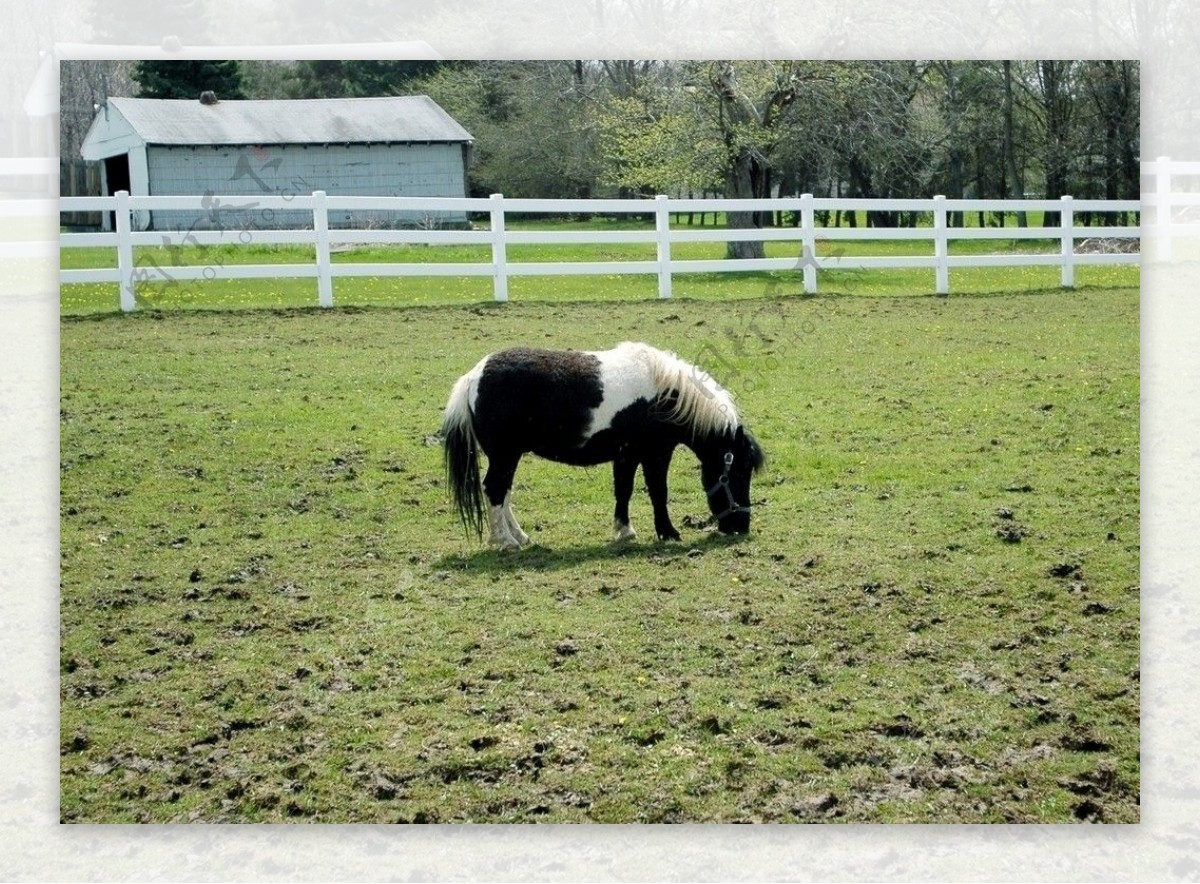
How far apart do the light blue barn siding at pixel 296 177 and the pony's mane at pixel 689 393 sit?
1.22 meters

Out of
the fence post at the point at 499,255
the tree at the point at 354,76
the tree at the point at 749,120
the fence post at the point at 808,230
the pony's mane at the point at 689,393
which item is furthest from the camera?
the fence post at the point at 499,255

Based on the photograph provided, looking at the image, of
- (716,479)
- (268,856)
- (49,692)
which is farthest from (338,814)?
(716,479)

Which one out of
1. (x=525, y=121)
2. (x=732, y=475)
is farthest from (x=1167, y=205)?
(x=525, y=121)

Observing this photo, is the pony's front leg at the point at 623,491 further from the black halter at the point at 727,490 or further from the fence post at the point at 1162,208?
the fence post at the point at 1162,208

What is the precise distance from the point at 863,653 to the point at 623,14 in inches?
109

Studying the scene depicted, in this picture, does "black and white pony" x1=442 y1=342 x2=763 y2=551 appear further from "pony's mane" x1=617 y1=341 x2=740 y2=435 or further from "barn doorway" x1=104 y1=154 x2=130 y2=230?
"barn doorway" x1=104 y1=154 x2=130 y2=230

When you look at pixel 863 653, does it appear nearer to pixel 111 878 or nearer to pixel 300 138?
pixel 111 878

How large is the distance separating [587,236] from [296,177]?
4.77 feet

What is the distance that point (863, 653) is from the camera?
4.45m

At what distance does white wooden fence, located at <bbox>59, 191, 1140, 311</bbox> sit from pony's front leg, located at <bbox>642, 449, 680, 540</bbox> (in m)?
0.92

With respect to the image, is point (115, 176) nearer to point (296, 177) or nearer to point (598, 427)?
point (296, 177)

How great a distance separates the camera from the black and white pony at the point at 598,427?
527 cm

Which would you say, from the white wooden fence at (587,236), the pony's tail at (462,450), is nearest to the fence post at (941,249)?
the white wooden fence at (587,236)

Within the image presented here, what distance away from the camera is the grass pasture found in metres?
3.96
